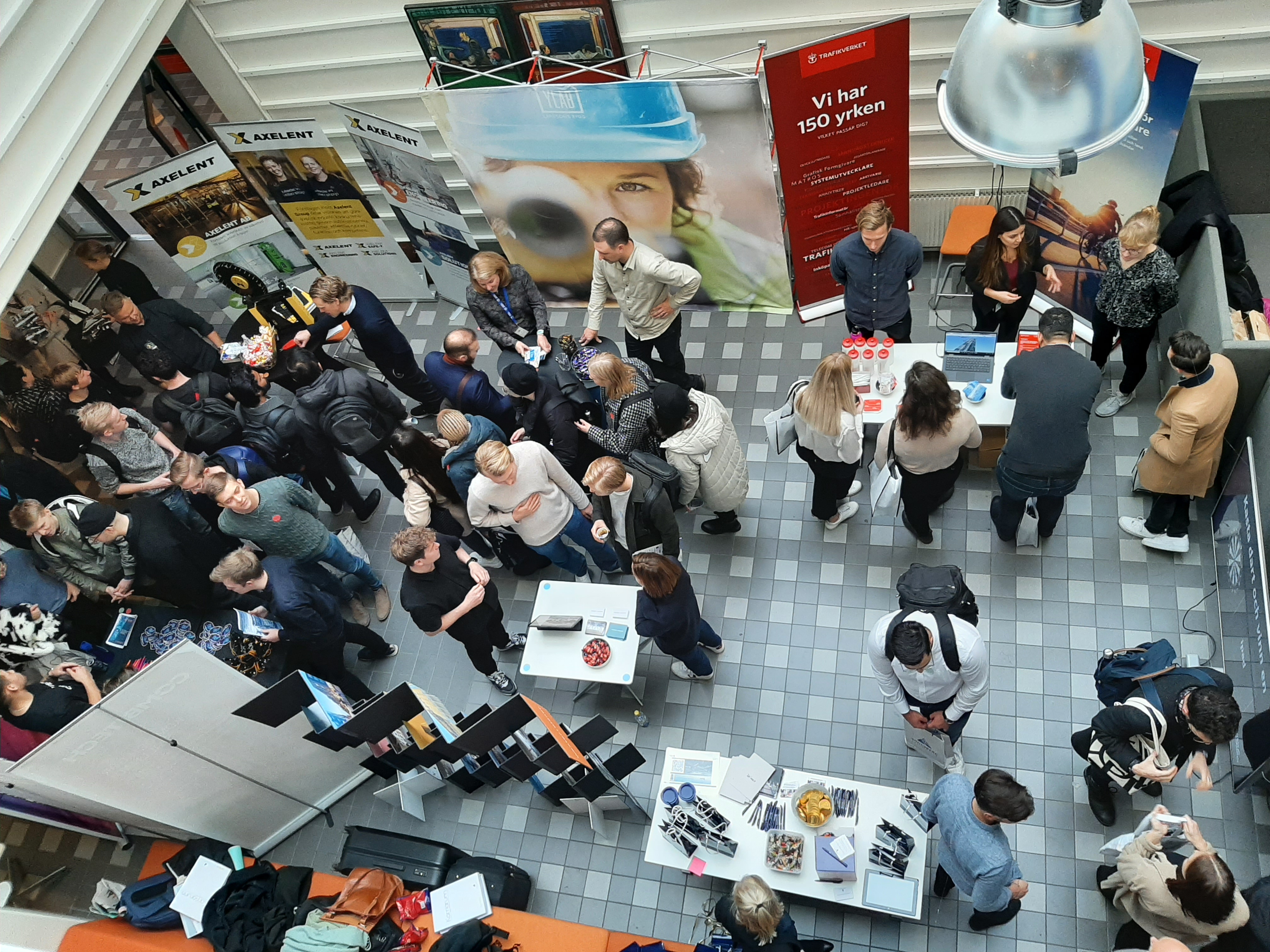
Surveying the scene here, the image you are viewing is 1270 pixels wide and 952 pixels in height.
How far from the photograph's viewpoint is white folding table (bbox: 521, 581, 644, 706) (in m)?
5.22

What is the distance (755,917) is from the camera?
3797 mm

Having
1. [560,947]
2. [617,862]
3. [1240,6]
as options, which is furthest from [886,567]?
[1240,6]

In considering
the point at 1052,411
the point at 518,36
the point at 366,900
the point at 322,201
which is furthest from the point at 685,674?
the point at 322,201

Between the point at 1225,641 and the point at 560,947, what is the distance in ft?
13.4

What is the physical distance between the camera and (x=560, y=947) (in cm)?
459

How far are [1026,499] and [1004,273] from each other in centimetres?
160

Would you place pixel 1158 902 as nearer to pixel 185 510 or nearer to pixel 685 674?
pixel 685 674

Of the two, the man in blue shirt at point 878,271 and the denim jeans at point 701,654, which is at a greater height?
the man in blue shirt at point 878,271

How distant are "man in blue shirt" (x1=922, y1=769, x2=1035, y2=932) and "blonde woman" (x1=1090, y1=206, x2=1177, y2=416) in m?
3.24

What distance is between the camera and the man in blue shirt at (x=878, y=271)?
5.80m

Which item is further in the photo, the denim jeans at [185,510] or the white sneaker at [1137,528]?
the denim jeans at [185,510]

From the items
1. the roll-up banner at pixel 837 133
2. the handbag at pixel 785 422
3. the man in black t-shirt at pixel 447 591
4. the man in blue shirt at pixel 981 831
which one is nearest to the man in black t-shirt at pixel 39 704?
the man in black t-shirt at pixel 447 591

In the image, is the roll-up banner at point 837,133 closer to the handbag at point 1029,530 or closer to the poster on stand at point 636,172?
the poster on stand at point 636,172

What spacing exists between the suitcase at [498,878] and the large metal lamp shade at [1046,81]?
171 inches
